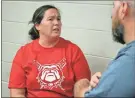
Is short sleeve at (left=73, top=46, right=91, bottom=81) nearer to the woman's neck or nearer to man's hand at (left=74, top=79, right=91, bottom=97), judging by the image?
man's hand at (left=74, top=79, right=91, bottom=97)

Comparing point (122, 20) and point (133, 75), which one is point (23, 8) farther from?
point (133, 75)

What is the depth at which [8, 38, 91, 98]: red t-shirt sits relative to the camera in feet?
6.58

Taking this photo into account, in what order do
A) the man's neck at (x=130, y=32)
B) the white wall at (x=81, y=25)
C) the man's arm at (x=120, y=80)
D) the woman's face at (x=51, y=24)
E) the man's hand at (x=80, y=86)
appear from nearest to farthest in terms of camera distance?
the man's arm at (x=120, y=80)
the man's neck at (x=130, y=32)
the man's hand at (x=80, y=86)
the woman's face at (x=51, y=24)
the white wall at (x=81, y=25)

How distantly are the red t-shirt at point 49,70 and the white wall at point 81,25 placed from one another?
10.9 inches

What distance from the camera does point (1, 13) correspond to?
277 cm

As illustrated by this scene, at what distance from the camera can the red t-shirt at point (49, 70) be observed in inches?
79.0

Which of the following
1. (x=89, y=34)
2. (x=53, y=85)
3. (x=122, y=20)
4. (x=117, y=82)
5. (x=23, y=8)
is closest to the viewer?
(x=117, y=82)

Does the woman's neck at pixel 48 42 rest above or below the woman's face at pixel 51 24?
below

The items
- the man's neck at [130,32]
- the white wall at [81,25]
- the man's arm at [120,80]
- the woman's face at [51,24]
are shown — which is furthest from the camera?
the white wall at [81,25]

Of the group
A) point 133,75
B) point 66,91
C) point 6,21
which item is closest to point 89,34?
point 66,91

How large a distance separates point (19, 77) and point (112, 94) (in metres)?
1.03

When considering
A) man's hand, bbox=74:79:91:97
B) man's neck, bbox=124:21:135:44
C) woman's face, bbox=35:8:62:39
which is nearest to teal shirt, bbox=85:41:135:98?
man's neck, bbox=124:21:135:44

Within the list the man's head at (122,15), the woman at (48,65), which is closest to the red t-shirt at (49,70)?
the woman at (48,65)

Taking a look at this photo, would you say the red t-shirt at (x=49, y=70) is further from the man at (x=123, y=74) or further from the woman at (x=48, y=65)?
the man at (x=123, y=74)
